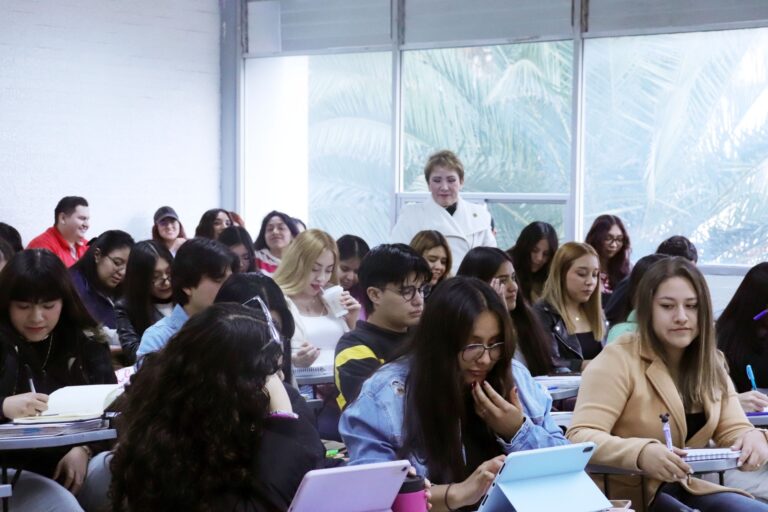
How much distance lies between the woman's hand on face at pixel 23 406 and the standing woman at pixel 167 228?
19.0 ft

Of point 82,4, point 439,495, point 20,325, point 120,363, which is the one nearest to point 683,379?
point 439,495

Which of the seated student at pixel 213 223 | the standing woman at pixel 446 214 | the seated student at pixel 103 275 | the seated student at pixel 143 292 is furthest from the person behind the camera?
the seated student at pixel 213 223

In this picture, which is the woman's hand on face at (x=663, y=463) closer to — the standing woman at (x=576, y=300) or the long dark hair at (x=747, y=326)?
the long dark hair at (x=747, y=326)

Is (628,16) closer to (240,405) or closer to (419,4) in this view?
(419,4)

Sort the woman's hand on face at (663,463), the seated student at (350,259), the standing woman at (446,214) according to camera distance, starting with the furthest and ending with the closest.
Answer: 1. the standing woman at (446,214)
2. the seated student at (350,259)
3. the woman's hand on face at (663,463)

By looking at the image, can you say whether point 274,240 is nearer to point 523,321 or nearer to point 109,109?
point 109,109

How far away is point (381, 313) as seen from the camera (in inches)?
160

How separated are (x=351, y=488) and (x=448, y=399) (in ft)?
2.03

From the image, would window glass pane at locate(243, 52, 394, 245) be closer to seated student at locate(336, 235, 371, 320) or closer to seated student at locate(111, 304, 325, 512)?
seated student at locate(336, 235, 371, 320)

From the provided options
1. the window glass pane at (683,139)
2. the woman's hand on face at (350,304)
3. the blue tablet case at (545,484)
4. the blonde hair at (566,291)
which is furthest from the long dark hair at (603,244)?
the blue tablet case at (545,484)

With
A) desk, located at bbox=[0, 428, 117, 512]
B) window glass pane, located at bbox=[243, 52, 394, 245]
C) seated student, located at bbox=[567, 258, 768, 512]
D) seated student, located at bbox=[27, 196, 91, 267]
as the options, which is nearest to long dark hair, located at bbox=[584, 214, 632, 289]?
window glass pane, located at bbox=[243, 52, 394, 245]

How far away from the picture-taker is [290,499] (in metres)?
2.32

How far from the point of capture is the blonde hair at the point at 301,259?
17.7 ft

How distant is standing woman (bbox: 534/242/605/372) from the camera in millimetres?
5523
